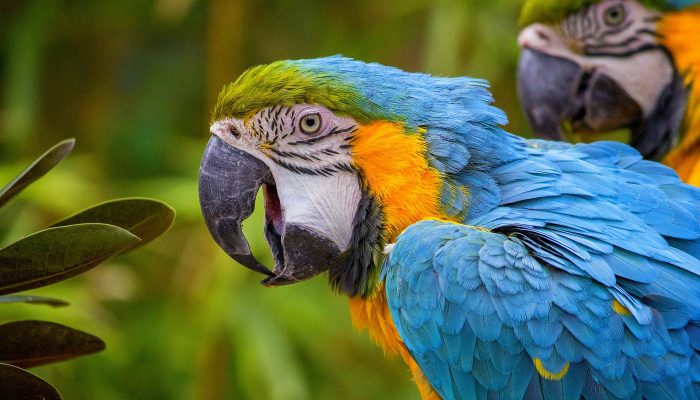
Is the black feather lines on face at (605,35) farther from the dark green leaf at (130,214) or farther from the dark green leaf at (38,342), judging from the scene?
the dark green leaf at (38,342)

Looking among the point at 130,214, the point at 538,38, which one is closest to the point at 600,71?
the point at 538,38

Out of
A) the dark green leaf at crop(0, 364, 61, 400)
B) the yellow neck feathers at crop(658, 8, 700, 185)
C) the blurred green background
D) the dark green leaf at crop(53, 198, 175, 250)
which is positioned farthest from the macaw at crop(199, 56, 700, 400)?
the blurred green background

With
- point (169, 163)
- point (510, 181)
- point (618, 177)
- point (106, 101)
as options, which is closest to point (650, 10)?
point (618, 177)

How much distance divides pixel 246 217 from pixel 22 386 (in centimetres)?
42

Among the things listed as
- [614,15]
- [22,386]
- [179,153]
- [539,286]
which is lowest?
[179,153]

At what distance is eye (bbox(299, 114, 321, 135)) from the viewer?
4.39 feet

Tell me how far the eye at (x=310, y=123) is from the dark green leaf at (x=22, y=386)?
0.55 meters

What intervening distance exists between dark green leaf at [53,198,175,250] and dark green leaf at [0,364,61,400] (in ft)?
0.73

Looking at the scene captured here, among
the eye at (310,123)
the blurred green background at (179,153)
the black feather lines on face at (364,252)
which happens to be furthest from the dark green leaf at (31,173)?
the blurred green background at (179,153)

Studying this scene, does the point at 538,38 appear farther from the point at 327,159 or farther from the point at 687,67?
the point at 327,159

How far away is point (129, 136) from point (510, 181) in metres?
2.38

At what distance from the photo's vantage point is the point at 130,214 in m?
1.17

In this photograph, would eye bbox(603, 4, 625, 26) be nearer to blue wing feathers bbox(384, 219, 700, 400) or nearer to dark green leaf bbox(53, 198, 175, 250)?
blue wing feathers bbox(384, 219, 700, 400)

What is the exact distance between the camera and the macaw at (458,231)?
1193mm
